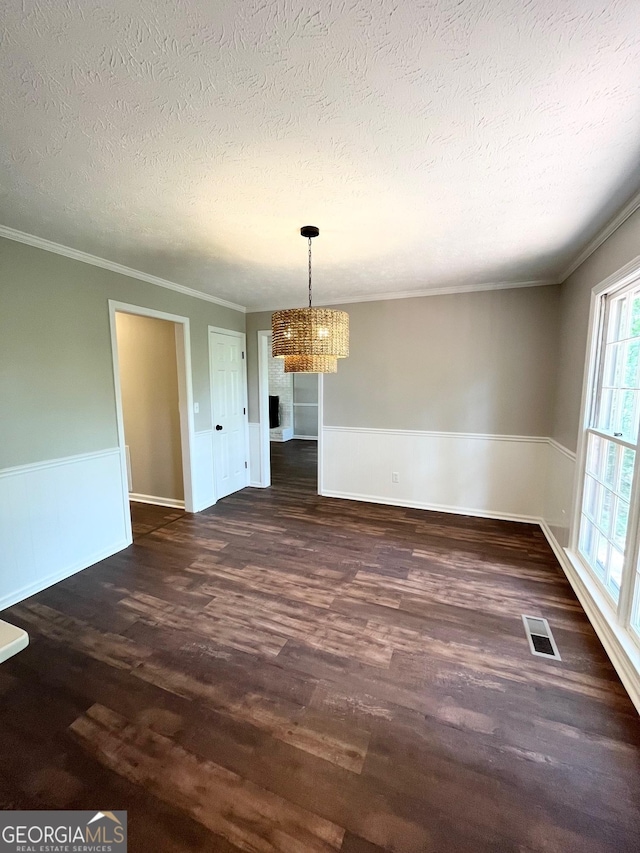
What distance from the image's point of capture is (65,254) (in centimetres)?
262

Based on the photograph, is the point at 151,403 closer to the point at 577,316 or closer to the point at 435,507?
the point at 435,507

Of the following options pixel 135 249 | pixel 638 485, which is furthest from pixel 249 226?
pixel 638 485

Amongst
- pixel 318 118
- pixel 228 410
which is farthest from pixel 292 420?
pixel 318 118

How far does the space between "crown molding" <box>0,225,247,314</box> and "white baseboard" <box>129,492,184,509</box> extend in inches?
97.2

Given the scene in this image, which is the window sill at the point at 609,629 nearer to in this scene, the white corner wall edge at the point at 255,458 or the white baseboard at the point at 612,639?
the white baseboard at the point at 612,639

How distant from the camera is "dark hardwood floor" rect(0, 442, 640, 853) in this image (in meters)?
1.19

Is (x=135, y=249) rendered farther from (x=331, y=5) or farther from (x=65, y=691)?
(x=65, y=691)

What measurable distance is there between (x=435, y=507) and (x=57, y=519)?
3711 mm

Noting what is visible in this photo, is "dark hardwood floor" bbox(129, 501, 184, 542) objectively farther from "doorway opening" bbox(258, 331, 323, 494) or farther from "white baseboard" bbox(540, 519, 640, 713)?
"white baseboard" bbox(540, 519, 640, 713)

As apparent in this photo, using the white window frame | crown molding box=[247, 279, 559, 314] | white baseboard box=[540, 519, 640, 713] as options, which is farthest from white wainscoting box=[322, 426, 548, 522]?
crown molding box=[247, 279, 559, 314]

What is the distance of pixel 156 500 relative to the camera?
4359mm

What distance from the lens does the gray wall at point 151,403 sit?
4.03 m

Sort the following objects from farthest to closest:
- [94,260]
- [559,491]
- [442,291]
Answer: [442,291], [559,491], [94,260]

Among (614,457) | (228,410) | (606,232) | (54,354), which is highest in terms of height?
(606,232)
